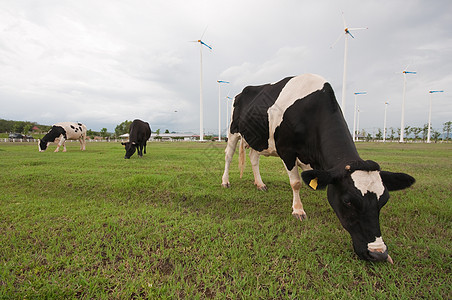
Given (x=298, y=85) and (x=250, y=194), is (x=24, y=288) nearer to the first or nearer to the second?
(x=250, y=194)

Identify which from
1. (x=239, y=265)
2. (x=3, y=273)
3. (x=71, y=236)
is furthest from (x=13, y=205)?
(x=239, y=265)

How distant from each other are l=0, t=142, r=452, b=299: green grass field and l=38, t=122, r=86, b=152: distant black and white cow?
1464cm

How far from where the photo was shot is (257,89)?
19.7 feet

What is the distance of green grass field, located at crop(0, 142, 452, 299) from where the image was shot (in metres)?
2.14

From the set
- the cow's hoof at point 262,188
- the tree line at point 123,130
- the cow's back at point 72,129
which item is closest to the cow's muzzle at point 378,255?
the cow's hoof at point 262,188

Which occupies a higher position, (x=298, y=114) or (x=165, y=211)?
(x=298, y=114)

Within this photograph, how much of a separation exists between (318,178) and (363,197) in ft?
1.68

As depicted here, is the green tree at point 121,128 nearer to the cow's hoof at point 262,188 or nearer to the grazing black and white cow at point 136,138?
the grazing black and white cow at point 136,138

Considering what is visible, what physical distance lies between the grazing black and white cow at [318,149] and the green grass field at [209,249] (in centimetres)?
42

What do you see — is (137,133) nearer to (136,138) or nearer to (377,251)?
(136,138)

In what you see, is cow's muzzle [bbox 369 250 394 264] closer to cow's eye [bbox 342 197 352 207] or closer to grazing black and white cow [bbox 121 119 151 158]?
cow's eye [bbox 342 197 352 207]

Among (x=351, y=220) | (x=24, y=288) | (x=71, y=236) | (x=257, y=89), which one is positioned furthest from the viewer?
(x=257, y=89)

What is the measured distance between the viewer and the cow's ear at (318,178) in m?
2.68

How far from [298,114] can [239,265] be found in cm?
270
